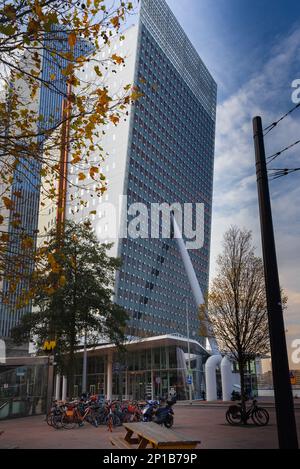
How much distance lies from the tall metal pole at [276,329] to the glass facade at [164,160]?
67.2 metres

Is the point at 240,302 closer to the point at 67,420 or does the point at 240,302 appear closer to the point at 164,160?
the point at 67,420

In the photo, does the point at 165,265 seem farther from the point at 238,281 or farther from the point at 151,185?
the point at 238,281

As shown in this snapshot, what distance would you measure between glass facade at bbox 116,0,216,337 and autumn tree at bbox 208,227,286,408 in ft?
177

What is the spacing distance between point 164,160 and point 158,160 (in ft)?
15.5

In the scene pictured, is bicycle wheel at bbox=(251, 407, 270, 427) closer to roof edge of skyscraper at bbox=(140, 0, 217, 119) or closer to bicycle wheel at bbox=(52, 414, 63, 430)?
bicycle wheel at bbox=(52, 414, 63, 430)

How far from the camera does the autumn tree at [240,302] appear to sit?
65.0 feet

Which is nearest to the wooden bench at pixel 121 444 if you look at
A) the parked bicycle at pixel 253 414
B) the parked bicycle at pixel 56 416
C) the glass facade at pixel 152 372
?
the parked bicycle at pixel 253 414

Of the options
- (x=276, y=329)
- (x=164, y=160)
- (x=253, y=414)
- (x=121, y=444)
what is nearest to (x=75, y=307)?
(x=253, y=414)

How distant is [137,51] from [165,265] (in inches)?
1821

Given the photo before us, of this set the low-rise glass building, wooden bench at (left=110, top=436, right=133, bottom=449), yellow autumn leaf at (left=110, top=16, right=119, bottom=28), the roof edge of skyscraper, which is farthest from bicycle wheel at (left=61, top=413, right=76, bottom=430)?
the roof edge of skyscraper

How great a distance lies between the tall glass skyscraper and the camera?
8144 centimetres

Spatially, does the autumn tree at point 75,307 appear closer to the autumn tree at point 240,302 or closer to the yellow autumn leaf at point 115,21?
the autumn tree at point 240,302

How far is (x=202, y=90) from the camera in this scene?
12488 centimetres
